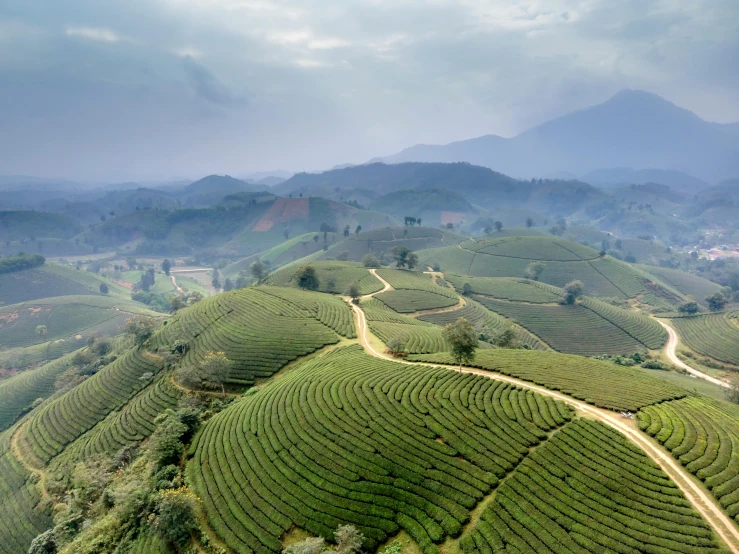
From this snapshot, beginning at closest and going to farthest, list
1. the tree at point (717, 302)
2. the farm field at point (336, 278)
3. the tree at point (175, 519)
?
the tree at point (175, 519) < the farm field at point (336, 278) < the tree at point (717, 302)

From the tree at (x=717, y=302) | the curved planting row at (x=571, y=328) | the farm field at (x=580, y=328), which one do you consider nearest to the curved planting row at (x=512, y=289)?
the farm field at (x=580, y=328)

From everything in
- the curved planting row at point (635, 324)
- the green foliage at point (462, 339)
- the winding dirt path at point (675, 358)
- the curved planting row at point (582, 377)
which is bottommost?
the winding dirt path at point (675, 358)

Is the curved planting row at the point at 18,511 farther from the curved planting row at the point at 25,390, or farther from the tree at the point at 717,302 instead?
the tree at the point at 717,302

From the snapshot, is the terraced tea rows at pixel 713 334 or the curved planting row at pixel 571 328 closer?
the terraced tea rows at pixel 713 334

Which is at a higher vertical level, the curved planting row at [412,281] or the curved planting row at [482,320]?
the curved planting row at [412,281]

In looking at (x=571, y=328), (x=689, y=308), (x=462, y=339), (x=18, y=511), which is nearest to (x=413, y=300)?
(x=571, y=328)

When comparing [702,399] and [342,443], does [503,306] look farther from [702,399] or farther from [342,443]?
Answer: [342,443]

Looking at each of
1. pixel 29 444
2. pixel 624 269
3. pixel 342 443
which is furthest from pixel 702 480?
pixel 624 269
